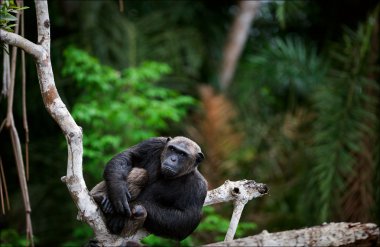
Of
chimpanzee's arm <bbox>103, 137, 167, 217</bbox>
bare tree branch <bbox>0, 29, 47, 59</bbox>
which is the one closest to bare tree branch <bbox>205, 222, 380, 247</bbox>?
chimpanzee's arm <bbox>103, 137, 167, 217</bbox>

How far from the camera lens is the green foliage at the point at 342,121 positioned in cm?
1022

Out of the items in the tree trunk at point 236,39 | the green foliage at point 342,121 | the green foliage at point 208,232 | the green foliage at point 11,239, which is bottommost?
the green foliage at point 208,232

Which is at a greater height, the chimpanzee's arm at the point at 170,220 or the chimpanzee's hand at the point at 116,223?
the chimpanzee's hand at the point at 116,223

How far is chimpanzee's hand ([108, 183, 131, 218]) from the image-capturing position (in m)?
5.14

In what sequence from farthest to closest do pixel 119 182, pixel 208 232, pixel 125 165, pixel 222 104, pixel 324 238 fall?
pixel 222 104 → pixel 208 232 → pixel 125 165 → pixel 119 182 → pixel 324 238

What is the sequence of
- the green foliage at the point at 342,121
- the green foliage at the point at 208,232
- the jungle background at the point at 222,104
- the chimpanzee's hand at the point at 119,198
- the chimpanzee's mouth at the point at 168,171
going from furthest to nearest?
1. the green foliage at the point at 342,121
2. the jungle background at the point at 222,104
3. the green foliage at the point at 208,232
4. the chimpanzee's mouth at the point at 168,171
5. the chimpanzee's hand at the point at 119,198

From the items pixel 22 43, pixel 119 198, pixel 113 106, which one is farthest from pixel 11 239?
pixel 22 43

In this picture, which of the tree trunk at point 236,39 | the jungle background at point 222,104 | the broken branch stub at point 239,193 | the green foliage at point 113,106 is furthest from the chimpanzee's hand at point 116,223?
the tree trunk at point 236,39

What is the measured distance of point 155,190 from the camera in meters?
5.70

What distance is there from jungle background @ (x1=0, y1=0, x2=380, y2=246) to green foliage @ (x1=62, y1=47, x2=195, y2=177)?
28mm

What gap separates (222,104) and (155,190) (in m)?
5.76

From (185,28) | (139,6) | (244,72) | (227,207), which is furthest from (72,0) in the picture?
(227,207)

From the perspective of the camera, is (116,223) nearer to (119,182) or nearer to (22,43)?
(119,182)

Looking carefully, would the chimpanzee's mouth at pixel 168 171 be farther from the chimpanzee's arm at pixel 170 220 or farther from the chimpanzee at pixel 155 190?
the chimpanzee's arm at pixel 170 220
